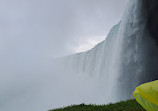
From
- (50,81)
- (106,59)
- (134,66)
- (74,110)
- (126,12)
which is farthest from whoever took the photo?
(50,81)

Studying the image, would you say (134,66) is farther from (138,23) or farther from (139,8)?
(139,8)

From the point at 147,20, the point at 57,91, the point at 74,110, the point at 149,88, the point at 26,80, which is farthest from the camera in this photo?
the point at 26,80

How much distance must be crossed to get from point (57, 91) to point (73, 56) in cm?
572

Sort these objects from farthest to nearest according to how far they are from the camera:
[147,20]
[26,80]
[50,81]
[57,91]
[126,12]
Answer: [26,80] < [50,81] < [57,91] < [126,12] < [147,20]

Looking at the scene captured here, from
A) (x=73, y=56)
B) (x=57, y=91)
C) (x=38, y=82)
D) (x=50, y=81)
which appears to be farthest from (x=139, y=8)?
(x=38, y=82)

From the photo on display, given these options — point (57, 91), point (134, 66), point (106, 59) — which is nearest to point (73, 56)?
point (57, 91)

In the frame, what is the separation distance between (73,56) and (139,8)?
17047mm

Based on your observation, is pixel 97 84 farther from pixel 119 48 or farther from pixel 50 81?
pixel 50 81

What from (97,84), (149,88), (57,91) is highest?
(57,91)

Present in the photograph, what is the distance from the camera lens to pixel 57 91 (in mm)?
25469

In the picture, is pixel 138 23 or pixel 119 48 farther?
pixel 119 48

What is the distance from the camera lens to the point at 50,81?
32.1 metres

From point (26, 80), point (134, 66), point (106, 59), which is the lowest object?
point (134, 66)

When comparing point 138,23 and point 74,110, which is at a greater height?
point 138,23
